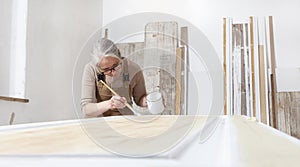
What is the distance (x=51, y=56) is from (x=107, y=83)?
3.93ft

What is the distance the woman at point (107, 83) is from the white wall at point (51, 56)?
2.58ft

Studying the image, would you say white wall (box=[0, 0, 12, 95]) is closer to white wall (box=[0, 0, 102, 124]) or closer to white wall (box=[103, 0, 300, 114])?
white wall (box=[0, 0, 102, 124])

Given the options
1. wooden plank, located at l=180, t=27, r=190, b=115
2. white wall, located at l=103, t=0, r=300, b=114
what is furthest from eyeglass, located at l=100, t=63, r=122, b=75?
white wall, located at l=103, t=0, r=300, b=114

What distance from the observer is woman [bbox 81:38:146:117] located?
2.18 meters

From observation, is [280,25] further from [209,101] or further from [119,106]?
[119,106]

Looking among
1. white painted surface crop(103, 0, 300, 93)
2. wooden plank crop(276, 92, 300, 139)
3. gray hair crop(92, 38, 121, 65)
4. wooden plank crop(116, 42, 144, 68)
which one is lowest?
wooden plank crop(276, 92, 300, 139)

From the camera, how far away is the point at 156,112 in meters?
2.08

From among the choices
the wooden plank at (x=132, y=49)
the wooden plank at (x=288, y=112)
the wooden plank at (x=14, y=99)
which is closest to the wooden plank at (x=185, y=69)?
the wooden plank at (x=132, y=49)

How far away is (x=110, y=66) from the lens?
219cm

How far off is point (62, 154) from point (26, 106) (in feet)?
9.12

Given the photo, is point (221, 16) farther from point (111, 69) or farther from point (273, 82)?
point (111, 69)

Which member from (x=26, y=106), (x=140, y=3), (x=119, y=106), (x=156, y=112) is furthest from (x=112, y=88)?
(x=140, y=3)

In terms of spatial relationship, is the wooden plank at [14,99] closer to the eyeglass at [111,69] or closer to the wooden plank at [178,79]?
the eyeglass at [111,69]

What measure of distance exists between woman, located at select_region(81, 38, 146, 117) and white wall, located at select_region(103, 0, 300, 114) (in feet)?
5.22
